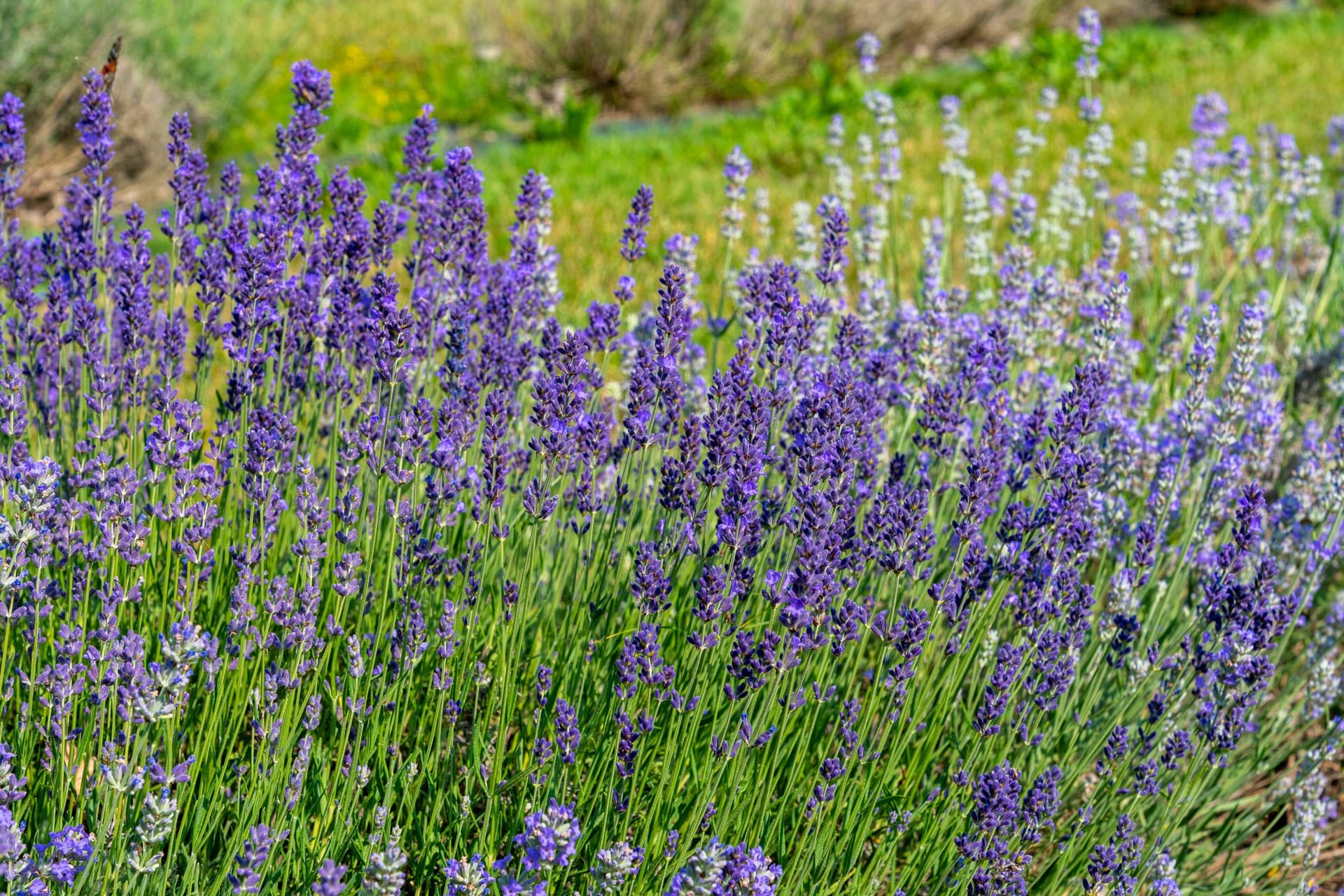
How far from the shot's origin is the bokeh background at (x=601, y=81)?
704cm

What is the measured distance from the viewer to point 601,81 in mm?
9633

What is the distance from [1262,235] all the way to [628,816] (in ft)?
16.0

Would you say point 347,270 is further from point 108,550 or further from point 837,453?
point 837,453

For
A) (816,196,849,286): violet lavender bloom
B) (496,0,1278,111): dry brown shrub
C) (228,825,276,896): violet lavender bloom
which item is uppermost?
(496,0,1278,111): dry brown shrub

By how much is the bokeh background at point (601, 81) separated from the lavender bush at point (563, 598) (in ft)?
9.48

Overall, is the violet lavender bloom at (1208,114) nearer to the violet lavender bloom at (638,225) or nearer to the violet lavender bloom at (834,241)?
the violet lavender bloom at (834,241)

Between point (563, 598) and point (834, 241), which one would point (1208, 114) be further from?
point (563, 598)

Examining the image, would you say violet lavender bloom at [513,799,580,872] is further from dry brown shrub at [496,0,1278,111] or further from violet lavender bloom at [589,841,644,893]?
dry brown shrub at [496,0,1278,111]

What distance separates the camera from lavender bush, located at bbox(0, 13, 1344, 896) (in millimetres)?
1896

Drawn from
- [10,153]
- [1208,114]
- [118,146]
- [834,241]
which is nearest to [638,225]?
[834,241]

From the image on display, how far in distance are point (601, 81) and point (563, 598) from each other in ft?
24.2

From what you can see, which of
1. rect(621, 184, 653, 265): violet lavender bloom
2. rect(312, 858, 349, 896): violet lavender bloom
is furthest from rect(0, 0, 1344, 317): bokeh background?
rect(312, 858, 349, 896): violet lavender bloom

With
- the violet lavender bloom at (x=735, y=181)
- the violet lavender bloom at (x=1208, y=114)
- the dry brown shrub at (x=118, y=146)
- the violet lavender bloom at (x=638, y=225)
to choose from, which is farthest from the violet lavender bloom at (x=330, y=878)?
the dry brown shrub at (x=118, y=146)

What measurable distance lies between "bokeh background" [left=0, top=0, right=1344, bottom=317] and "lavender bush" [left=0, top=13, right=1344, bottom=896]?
114 inches
